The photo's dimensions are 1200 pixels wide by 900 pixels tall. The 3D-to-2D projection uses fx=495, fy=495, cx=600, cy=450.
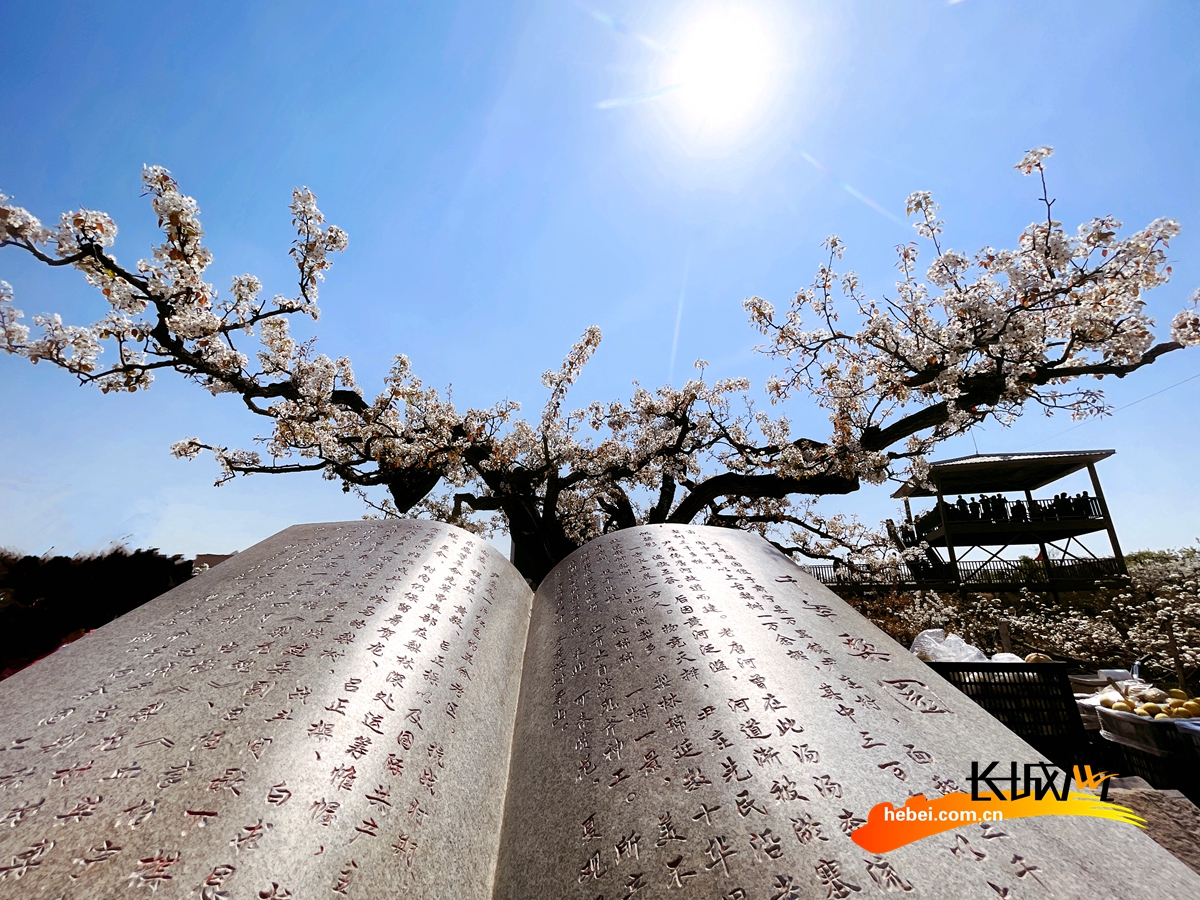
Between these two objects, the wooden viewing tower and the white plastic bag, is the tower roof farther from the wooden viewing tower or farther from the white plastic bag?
the white plastic bag

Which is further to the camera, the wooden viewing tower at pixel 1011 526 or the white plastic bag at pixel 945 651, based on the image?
the wooden viewing tower at pixel 1011 526

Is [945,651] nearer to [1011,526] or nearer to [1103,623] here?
[1103,623]

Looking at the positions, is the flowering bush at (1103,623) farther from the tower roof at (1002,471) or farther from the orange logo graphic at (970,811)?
the orange logo graphic at (970,811)

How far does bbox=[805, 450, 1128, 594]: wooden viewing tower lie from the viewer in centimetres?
1227

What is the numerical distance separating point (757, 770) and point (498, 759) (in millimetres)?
788

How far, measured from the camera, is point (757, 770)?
1.14 meters

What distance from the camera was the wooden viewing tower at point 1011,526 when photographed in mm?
12273

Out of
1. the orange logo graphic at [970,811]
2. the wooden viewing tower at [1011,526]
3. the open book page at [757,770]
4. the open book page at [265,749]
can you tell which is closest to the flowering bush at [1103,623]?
the wooden viewing tower at [1011,526]

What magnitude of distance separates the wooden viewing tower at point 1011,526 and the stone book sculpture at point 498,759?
1139 cm

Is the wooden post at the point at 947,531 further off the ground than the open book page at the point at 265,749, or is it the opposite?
the open book page at the point at 265,749

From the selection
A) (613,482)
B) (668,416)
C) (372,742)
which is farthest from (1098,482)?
(372,742)

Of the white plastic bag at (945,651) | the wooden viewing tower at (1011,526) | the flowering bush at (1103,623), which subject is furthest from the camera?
the wooden viewing tower at (1011,526)

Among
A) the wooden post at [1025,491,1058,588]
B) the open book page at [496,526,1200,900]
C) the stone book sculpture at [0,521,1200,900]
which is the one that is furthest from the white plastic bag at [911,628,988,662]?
the wooden post at [1025,491,1058,588]

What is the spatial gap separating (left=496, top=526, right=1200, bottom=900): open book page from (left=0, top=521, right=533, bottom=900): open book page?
21 cm
